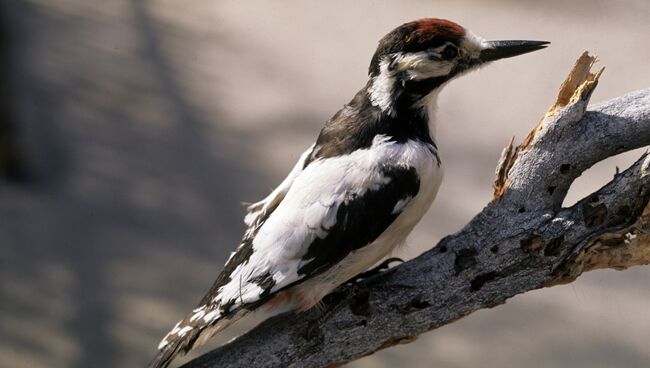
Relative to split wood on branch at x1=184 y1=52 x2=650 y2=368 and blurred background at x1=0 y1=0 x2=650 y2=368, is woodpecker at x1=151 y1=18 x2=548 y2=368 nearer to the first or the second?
split wood on branch at x1=184 y1=52 x2=650 y2=368

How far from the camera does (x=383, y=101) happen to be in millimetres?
1288

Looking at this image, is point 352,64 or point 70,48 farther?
point 70,48

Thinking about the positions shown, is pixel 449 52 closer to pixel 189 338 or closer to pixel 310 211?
pixel 310 211

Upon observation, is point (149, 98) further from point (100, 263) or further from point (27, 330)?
point (27, 330)

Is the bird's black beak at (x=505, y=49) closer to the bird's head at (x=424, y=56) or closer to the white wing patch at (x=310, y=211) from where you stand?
the bird's head at (x=424, y=56)

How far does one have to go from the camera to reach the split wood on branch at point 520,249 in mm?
1210

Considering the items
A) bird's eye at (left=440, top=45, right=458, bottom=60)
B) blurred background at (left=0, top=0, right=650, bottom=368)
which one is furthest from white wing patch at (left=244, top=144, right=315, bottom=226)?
blurred background at (left=0, top=0, right=650, bottom=368)

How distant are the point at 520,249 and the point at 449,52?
30cm

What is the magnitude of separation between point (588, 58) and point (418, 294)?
41 cm

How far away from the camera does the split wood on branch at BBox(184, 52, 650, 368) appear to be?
121 centimetres

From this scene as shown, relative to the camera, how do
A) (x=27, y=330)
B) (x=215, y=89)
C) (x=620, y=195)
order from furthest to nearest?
(x=215, y=89)
(x=27, y=330)
(x=620, y=195)

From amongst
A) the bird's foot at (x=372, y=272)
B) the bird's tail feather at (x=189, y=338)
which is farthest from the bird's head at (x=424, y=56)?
the bird's tail feather at (x=189, y=338)

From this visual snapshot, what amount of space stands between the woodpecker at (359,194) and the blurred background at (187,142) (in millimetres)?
1106

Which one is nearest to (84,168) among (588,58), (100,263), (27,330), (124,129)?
(124,129)
